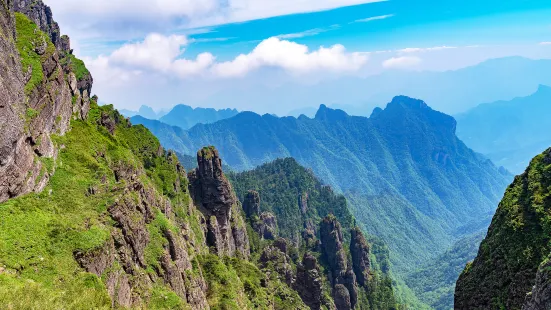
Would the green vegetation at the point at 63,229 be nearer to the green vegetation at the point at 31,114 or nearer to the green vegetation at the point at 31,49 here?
the green vegetation at the point at 31,114

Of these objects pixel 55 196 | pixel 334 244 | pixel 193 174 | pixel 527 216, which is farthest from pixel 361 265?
pixel 55 196

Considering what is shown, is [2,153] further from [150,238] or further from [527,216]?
[527,216]

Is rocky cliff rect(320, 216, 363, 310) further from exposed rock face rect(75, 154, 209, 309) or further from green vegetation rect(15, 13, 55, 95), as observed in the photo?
green vegetation rect(15, 13, 55, 95)

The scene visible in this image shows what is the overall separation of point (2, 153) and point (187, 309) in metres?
21.9

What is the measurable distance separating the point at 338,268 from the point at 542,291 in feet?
329

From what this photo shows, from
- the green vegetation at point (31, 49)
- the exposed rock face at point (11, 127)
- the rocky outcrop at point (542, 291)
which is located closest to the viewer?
the rocky outcrop at point (542, 291)

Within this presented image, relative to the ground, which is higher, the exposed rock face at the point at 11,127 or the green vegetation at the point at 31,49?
the green vegetation at the point at 31,49

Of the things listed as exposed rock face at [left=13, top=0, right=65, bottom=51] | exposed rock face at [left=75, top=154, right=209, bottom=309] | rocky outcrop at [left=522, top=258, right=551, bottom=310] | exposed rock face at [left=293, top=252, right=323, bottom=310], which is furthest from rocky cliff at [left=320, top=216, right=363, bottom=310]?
exposed rock face at [left=13, top=0, right=65, bottom=51]

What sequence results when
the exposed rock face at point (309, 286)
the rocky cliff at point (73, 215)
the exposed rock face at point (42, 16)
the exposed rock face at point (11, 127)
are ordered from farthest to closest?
the exposed rock face at point (309, 286) < the exposed rock face at point (42, 16) < the exposed rock face at point (11, 127) < the rocky cliff at point (73, 215)

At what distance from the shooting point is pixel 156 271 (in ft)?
137

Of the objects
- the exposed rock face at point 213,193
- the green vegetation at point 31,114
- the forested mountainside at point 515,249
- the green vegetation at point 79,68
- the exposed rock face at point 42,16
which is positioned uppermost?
the exposed rock face at point 42,16

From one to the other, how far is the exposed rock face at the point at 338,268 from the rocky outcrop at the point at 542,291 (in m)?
88.4

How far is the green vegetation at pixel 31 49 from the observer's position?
4231cm

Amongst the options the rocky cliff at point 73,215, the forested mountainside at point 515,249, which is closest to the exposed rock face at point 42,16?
the rocky cliff at point 73,215
